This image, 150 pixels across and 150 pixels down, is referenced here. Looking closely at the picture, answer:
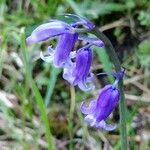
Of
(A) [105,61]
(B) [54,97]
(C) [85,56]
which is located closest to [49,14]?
(B) [54,97]

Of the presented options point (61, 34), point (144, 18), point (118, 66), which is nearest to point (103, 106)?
point (118, 66)

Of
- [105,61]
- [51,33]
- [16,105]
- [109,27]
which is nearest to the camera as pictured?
[51,33]

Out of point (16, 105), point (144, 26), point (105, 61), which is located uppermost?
point (144, 26)

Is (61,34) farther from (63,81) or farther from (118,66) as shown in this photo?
(63,81)

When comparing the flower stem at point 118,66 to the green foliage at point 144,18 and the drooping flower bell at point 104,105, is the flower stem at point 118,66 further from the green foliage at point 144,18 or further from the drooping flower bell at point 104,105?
the green foliage at point 144,18

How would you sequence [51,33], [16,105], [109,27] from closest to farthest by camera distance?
1. [51,33]
2. [16,105]
3. [109,27]

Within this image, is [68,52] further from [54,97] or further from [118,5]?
[118,5]

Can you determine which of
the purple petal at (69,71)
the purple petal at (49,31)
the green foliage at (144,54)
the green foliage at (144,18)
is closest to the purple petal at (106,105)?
the purple petal at (69,71)

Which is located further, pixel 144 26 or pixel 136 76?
pixel 144 26
